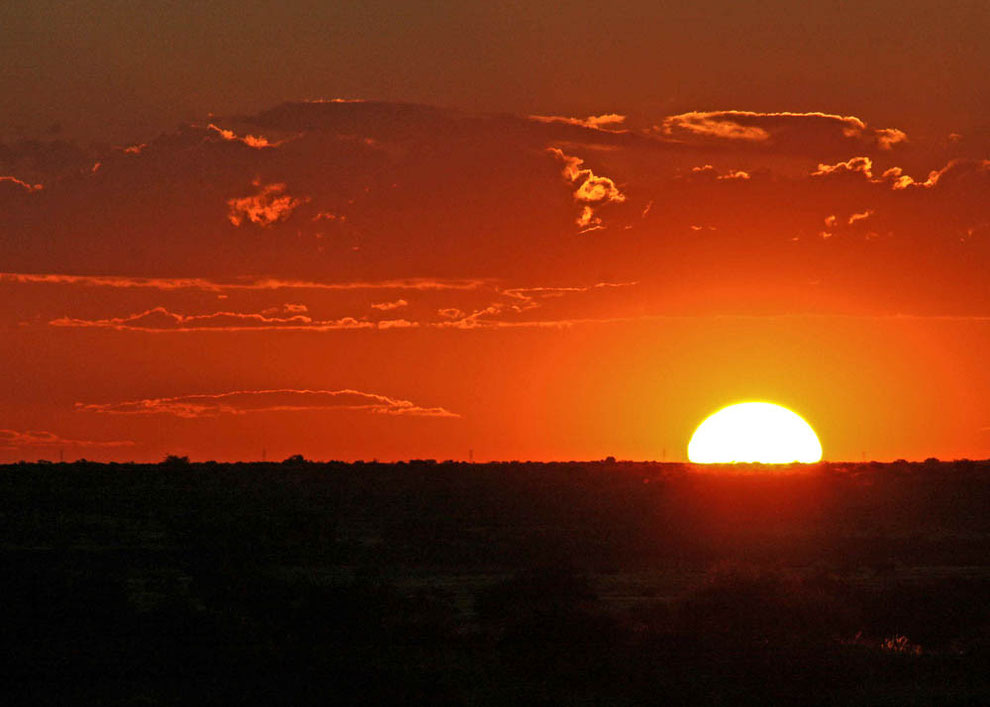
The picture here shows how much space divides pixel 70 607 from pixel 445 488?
5052 centimetres

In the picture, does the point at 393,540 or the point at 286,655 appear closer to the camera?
the point at 286,655

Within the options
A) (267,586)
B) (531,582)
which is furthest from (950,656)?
(267,586)

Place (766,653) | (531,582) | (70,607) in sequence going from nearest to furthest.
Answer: (766,653), (70,607), (531,582)

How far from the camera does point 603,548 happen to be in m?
73.5

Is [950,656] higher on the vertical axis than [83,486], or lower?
lower

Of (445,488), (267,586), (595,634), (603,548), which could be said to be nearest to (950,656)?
(595,634)

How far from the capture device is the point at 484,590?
4653cm

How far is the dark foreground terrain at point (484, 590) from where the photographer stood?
31.7 meters

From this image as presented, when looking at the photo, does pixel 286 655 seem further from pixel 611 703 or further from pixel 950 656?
pixel 950 656

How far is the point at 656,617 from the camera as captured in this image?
41281 millimetres

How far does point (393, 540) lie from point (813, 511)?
24704 mm

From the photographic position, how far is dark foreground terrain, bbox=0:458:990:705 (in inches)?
1248

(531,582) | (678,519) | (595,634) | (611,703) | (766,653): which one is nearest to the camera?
(611,703)

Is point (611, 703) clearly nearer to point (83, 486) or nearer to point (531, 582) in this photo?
point (531, 582)
